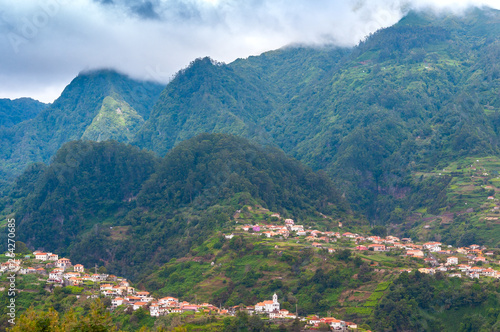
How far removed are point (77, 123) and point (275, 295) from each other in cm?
12937

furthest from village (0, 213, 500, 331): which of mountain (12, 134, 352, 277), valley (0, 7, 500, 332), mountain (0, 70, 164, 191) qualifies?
mountain (0, 70, 164, 191)

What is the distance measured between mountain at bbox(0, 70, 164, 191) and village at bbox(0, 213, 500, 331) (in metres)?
89.1

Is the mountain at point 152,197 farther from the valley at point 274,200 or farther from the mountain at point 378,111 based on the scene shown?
the mountain at point 378,111

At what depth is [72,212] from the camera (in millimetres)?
116250

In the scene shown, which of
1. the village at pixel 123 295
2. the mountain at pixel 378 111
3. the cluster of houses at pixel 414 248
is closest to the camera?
→ the village at pixel 123 295

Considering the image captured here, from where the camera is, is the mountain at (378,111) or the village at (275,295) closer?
the village at (275,295)

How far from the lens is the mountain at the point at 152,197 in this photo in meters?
103

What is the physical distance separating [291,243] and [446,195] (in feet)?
135

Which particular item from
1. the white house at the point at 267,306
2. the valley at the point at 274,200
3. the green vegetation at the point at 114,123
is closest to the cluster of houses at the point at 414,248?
the valley at the point at 274,200

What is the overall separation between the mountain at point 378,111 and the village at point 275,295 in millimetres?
30626

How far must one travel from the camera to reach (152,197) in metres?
117

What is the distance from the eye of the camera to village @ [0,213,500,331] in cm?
6944

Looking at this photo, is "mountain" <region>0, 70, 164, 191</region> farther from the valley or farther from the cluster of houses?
the cluster of houses

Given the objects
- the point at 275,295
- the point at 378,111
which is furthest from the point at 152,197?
the point at 378,111
